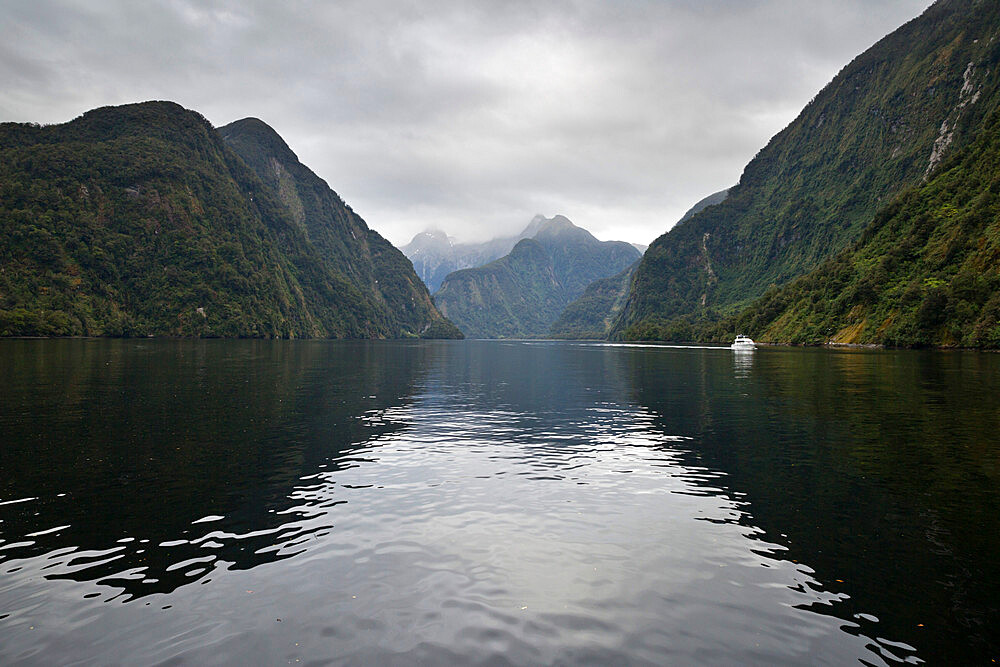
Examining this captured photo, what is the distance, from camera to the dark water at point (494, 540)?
11008mm

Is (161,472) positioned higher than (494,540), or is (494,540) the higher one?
(161,472)

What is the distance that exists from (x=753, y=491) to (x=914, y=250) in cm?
19540

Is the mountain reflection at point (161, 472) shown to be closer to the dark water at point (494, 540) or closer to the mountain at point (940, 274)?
the dark water at point (494, 540)

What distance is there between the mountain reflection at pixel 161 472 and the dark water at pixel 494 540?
0.47 ft

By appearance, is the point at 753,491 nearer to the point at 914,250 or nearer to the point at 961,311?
the point at 961,311

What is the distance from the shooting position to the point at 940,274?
147 meters

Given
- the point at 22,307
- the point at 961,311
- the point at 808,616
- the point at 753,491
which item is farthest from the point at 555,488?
the point at 22,307

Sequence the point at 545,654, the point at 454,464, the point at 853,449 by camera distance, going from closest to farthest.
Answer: the point at 545,654
the point at 454,464
the point at 853,449

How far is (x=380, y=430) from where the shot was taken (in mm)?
35844

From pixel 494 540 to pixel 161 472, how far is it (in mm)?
16020

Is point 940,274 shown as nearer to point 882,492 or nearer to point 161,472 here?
point 882,492

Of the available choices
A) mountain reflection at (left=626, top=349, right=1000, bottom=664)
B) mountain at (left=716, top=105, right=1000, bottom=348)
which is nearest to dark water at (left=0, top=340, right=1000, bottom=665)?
mountain reflection at (left=626, top=349, right=1000, bottom=664)

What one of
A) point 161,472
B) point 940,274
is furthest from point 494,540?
point 940,274

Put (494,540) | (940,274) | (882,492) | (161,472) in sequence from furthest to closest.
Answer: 1. (940,274)
2. (161,472)
3. (882,492)
4. (494,540)
